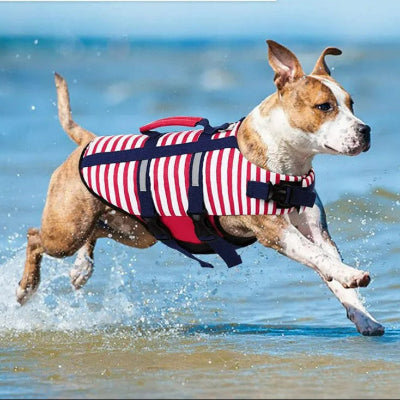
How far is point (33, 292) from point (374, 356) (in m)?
2.31

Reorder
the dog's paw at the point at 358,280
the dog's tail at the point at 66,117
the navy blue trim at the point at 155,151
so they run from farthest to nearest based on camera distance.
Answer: the dog's tail at the point at 66,117, the navy blue trim at the point at 155,151, the dog's paw at the point at 358,280

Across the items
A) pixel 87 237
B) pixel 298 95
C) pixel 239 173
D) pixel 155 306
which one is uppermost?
pixel 298 95

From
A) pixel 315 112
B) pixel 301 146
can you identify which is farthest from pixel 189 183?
pixel 315 112

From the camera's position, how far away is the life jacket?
5676 millimetres

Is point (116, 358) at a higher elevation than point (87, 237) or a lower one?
lower

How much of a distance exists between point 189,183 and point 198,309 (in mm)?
1489

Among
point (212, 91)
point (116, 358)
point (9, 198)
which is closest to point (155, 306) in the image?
point (116, 358)

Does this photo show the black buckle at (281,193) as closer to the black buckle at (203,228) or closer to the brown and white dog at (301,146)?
the brown and white dog at (301,146)

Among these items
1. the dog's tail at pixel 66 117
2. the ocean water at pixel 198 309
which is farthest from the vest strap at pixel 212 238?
the dog's tail at pixel 66 117

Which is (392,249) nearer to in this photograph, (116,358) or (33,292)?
(33,292)

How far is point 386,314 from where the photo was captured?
6.85 metres

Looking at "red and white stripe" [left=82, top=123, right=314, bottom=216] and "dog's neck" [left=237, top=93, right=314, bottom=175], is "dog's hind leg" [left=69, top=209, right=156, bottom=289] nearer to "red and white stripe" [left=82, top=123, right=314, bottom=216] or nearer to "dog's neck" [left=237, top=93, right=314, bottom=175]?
"red and white stripe" [left=82, top=123, right=314, bottom=216]

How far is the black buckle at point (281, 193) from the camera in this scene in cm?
564

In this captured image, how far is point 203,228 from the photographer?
595cm
